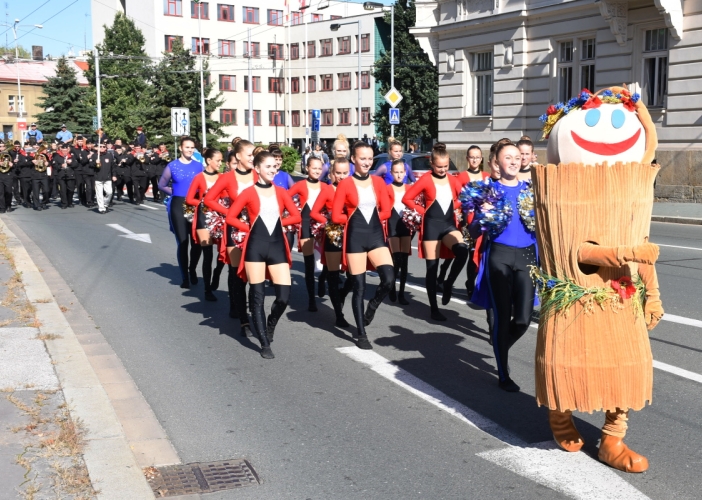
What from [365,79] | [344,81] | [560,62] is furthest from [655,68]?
[344,81]

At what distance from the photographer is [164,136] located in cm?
6450

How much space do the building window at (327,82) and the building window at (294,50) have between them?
4322 mm

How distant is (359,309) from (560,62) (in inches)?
859

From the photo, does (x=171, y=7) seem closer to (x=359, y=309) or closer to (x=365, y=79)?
(x=365, y=79)

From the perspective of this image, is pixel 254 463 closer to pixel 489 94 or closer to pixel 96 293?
pixel 96 293

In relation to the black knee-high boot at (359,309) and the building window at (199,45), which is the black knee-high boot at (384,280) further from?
the building window at (199,45)

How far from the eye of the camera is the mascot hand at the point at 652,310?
482 centimetres

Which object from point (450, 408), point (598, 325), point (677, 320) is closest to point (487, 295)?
point (450, 408)

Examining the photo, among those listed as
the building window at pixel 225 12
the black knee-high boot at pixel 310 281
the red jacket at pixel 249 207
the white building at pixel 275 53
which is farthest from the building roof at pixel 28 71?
the red jacket at pixel 249 207

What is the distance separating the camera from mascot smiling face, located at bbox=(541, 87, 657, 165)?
186 inches

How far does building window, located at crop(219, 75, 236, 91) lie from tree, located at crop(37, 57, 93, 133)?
17.5 meters

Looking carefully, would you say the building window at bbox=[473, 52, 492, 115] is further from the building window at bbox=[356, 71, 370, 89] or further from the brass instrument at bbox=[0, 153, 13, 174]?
the building window at bbox=[356, 71, 370, 89]

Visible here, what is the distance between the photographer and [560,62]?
2805cm

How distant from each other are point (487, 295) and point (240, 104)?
8065cm
